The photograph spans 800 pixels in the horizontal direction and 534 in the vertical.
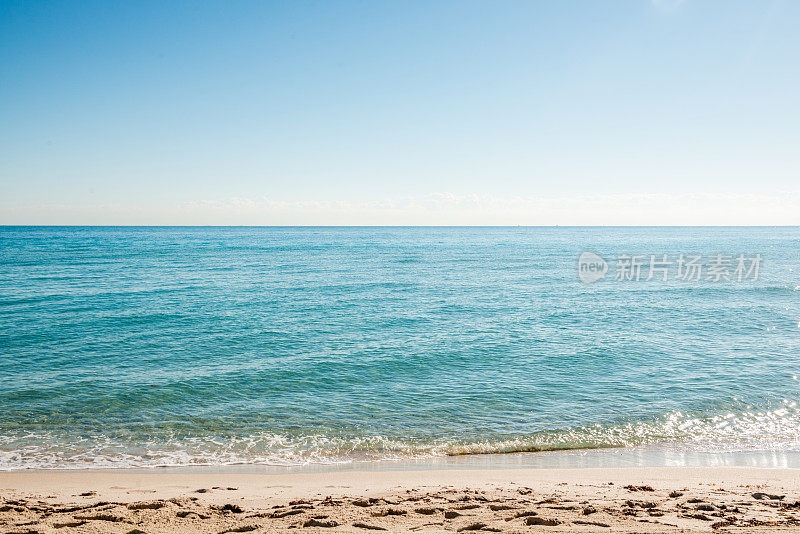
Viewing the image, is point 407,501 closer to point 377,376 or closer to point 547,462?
point 547,462

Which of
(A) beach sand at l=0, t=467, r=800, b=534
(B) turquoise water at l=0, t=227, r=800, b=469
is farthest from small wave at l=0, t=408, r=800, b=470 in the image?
(A) beach sand at l=0, t=467, r=800, b=534

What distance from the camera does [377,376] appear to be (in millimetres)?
15766

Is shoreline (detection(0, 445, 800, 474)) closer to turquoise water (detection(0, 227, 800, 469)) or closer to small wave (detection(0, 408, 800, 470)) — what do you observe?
small wave (detection(0, 408, 800, 470))

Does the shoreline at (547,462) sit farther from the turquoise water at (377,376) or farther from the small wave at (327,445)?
the turquoise water at (377,376)

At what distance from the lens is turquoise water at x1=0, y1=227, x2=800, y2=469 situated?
1113 cm

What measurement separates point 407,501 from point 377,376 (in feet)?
28.2

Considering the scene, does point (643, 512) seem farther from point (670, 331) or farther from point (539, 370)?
point (670, 331)

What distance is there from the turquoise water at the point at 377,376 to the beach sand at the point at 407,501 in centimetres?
135

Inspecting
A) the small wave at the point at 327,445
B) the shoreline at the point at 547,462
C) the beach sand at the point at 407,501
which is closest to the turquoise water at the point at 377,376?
the small wave at the point at 327,445

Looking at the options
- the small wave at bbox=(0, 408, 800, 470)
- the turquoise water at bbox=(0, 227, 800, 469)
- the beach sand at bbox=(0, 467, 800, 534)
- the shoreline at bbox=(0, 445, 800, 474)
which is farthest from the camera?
the turquoise water at bbox=(0, 227, 800, 469)

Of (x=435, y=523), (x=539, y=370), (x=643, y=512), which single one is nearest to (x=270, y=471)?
(x=435, y=523)

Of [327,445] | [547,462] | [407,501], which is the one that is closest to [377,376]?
[327,445]

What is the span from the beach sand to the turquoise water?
1.35 meters

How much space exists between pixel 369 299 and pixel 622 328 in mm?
15351
